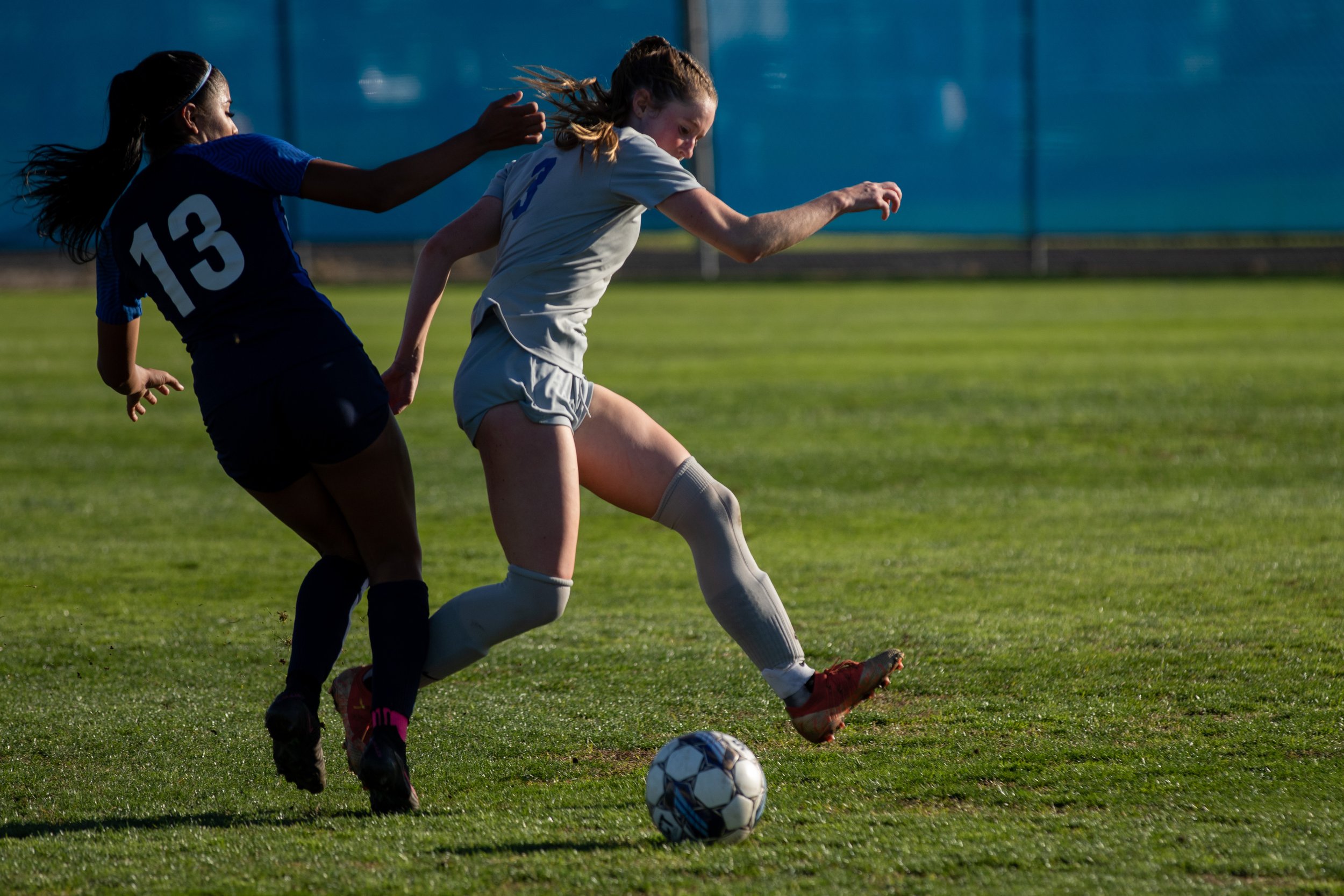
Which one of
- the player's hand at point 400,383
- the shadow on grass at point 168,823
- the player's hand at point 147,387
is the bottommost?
the shadow on grass at point 168,823

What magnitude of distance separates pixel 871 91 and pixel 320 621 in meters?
19.6

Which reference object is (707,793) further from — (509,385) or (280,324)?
(280,324)

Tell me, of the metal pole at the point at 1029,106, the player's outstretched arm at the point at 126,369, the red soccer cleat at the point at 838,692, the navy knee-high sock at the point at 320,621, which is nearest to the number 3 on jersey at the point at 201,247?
the player's outstretched arm at the point at 126,369

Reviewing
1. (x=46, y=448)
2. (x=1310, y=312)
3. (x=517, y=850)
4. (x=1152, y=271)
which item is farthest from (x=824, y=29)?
(x=517, y=850)

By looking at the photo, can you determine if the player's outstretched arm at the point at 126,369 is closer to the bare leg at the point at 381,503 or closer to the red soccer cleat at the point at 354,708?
the bare leg at the point at 381,503

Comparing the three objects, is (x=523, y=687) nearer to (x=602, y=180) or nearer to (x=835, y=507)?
(x=602, y=180)

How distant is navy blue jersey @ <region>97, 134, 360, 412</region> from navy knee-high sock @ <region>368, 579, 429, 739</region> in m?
0.62

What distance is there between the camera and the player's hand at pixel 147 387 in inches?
165

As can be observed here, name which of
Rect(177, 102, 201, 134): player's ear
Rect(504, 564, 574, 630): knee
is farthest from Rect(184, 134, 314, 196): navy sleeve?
Rect(504, 564, 574, 630): knee

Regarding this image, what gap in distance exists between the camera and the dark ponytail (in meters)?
3.49

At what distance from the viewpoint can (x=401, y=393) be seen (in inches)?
152

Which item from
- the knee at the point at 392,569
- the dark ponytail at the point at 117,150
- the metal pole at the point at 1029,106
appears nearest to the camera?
the dark ponytail at the point at 117,150

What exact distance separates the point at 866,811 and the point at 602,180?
1.66 meters

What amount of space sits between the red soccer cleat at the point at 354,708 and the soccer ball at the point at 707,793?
0.79 m
